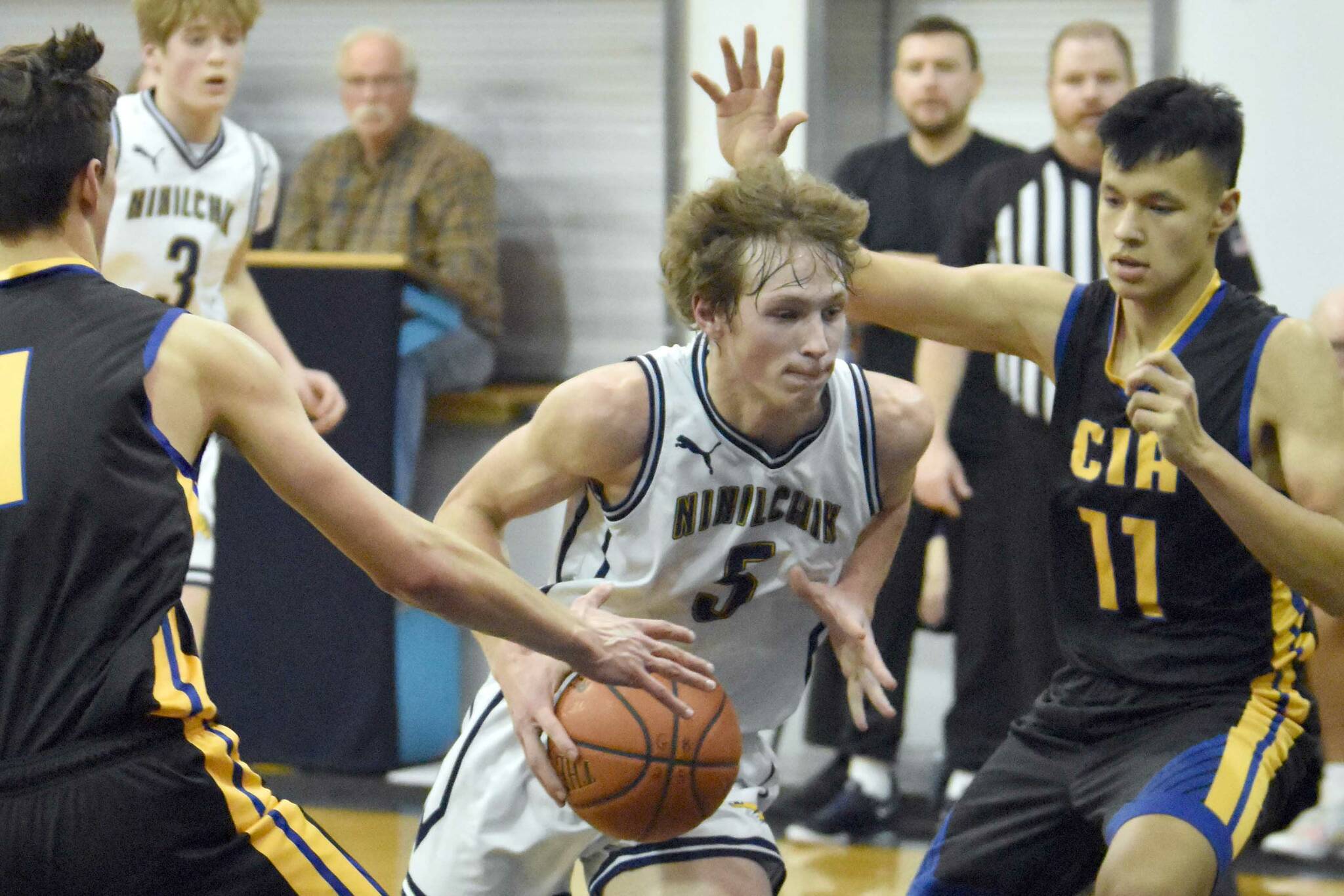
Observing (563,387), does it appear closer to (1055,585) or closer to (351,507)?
(351,507)

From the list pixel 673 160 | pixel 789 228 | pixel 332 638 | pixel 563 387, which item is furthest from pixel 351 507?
pixel 673 160

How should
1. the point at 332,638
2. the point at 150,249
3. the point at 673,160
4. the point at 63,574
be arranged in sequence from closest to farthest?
the point at 63,574, the point at 150,249, the point at 332,638, the point at 673,160

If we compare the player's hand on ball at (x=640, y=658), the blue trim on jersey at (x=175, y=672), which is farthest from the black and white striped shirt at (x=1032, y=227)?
the blue trim on jersey at (x=175, y=672)

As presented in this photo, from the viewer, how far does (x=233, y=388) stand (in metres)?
2.21

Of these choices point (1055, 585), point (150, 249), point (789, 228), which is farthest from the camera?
point (150, 249)

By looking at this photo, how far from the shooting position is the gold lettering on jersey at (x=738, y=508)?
123 inches

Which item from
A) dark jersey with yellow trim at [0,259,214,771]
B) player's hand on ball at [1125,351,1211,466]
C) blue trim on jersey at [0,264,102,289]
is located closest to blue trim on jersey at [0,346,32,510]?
dark jersey with yellow trim at [0,259,214,771]

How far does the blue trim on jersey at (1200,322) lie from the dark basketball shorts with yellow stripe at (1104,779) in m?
0.65

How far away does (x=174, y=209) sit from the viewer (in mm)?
4953

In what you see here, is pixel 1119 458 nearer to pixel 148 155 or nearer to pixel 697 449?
pixel 697 449

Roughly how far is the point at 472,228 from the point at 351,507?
163 inches

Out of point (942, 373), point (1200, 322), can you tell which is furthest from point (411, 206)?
point (1200, 322)

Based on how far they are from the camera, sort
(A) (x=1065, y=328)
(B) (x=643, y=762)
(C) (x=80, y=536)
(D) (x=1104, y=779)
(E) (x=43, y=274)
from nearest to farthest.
Result: (C) (x=80, y=536)
(E) (x=43, y=274)
(B) (x=643, y=762)
(D) (x=1104, y=779)
(A) (x=1065, y=328)

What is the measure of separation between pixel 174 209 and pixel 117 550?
118 inches
